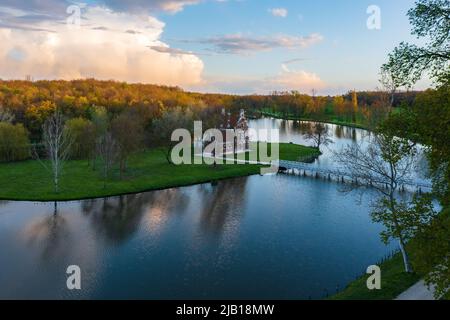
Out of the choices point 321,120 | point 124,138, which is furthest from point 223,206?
point 321,120

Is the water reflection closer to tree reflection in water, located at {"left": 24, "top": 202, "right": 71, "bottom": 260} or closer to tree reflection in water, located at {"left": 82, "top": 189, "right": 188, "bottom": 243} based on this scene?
tree reflection in water, located at {"left": 82, "top": 189, "right": 188, "bottom": 243}

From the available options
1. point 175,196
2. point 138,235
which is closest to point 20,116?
point 175,196

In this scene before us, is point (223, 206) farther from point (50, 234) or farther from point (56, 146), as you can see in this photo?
point (56, 146)

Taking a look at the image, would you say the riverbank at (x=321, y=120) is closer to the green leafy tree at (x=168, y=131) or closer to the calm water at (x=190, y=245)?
the green leafy tree at (x=168, y=131)

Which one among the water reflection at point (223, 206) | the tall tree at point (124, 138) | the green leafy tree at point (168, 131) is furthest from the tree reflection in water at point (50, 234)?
the green leafy tree at point (168, 131)
